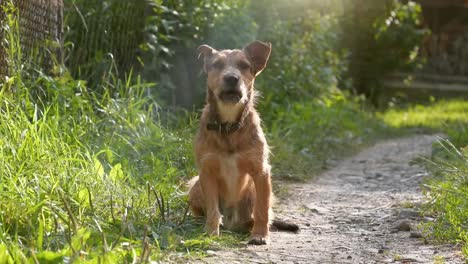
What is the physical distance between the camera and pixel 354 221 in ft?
20.6

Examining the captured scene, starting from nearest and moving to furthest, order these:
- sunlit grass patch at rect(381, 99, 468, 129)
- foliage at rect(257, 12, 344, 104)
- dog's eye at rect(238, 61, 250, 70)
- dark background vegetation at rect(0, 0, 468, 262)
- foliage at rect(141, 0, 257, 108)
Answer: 1. dark background vegetation at rect(0, 0, 468, 262)
2. dog's eye at rect(238, 61, 250, 70)
3. foliage at rect(141, 0, 257, 108)
4. foliage at rect(257, 12, 344, 104)
5. sunlit grass patch at rect(381, 99, 468, 129)

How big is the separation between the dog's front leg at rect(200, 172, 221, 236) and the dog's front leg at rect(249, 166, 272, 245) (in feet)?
0.83

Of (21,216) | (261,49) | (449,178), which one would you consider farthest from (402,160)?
(21,216)

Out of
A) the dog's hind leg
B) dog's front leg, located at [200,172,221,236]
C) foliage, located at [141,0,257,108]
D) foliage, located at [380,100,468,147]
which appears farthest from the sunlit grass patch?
dog's front leg, located at [200,172,221,236]

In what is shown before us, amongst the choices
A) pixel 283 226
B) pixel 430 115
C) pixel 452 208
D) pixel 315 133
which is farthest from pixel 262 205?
pixel 430 115

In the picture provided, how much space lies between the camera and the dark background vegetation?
455 cm

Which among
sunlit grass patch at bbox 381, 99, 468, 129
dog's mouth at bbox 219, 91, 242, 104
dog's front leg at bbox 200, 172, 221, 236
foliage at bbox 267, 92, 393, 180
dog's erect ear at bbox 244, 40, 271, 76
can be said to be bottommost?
sunlit grass patch at bbox 381, 99, 468, 129

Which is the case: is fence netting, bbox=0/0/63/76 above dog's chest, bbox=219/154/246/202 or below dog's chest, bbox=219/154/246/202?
above

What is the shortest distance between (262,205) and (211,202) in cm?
34

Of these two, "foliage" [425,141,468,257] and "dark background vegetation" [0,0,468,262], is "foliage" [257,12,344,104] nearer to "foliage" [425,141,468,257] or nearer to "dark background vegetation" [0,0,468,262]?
"dark background vegetation" [0,0,468,262]

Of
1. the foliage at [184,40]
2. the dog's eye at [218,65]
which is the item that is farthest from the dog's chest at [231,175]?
the foliage at [184,40]

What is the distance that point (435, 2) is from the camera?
2173cm

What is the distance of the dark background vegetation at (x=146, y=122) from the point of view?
4547 mm

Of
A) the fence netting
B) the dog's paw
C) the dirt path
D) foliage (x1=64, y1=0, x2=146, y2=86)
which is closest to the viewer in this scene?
the dirt path
